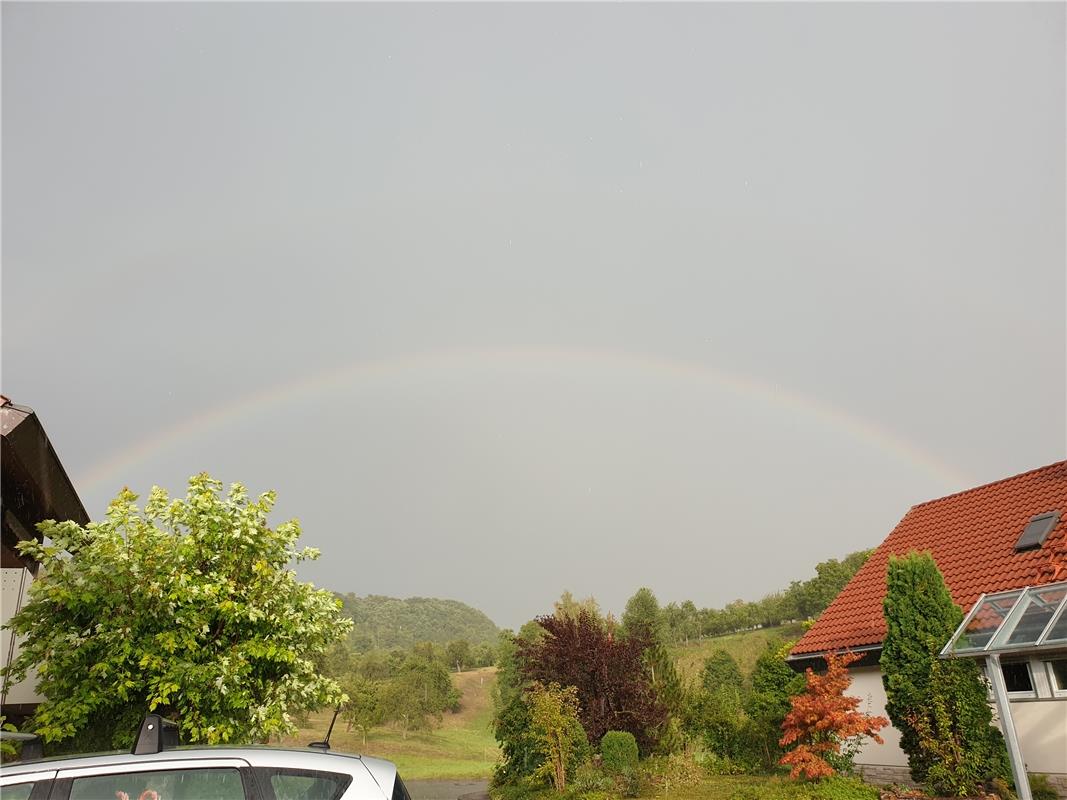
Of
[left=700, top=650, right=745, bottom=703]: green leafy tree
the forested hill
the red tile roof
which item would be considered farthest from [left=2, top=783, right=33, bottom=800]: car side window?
the forested hill

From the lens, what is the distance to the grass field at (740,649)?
6356 cm

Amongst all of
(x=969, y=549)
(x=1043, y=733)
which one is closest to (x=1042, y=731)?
(x=1043, y=733)

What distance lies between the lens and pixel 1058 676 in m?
14.1

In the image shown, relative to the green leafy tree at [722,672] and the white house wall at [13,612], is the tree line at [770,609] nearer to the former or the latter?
the green leafy tree at [722,672]

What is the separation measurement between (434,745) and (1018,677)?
45.0 meters

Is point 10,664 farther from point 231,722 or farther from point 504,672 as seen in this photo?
point 504,672

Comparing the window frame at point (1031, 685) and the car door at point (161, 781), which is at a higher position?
the window frame at point (1031, 685)

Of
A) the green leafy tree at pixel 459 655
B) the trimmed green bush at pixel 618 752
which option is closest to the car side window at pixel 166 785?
the trimmed green bush at pixel 618 752

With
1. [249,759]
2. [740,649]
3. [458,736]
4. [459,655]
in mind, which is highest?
[459,655]

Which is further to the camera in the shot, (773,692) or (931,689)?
(773,692)

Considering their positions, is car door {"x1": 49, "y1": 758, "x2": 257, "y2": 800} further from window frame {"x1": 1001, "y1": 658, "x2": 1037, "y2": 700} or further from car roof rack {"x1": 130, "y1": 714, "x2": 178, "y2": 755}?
window frame {"x1": 1001, "y1": 658, "x2": 1037, "y2": 700}

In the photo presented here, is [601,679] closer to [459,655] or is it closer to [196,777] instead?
[196,777]

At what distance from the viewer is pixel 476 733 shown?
203 ft

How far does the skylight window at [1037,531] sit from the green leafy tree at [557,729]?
12427mm
